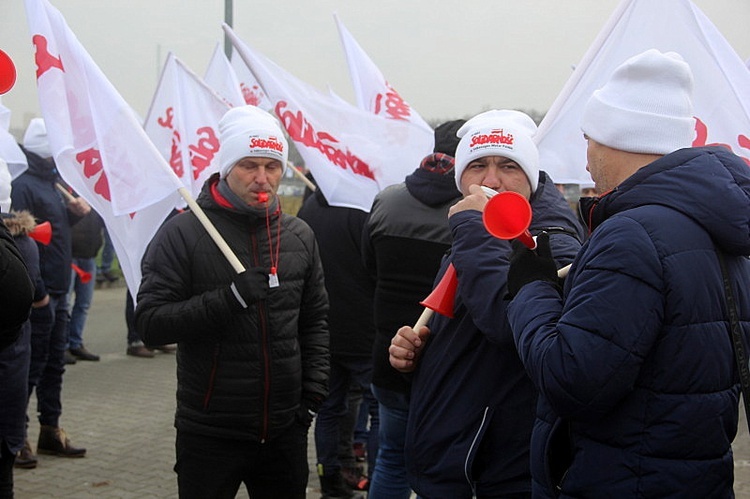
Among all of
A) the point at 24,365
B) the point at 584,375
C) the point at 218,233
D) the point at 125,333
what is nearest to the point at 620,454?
the point at 584,375

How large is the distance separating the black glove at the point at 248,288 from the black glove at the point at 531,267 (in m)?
1.28

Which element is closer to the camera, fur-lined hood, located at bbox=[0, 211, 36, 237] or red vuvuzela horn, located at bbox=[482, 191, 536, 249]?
red vuvuzela horn, located at bbox=[482, 191, 536, 249]

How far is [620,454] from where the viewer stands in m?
2.20

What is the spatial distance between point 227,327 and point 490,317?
1.28 meters

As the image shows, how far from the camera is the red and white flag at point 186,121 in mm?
5930

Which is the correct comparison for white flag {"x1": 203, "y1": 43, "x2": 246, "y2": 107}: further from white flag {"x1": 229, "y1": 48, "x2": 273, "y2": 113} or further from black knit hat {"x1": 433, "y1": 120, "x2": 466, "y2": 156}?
black knit hat {"x1": 433, "y1": 120, "x2": 466, "y2": 156}

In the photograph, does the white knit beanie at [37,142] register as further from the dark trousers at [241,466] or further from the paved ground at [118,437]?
the dark trousers at [241,466]

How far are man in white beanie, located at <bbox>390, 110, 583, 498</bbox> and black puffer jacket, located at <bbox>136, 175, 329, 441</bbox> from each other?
2.28 feet

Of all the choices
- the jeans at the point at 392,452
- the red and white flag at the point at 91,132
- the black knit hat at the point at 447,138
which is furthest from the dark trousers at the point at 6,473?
the black knit hat at the point at 447,138

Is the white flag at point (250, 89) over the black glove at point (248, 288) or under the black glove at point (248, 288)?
over

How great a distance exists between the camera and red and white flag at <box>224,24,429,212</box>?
211 inches

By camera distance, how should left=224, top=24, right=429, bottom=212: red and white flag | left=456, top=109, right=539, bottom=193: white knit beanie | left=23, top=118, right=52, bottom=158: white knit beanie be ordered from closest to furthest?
left=456, top=109, right=539, bottom=193: white knit beanie, left=224, top=24, right=429, bottom=212: red and white flag, left=23, top=118, right=52, bottom=158: white knit beanie

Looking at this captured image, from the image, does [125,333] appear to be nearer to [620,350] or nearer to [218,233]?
[218,233]

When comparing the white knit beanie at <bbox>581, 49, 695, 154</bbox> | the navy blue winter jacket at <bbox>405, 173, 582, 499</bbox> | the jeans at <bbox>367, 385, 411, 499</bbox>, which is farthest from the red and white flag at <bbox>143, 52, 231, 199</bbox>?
the white knit beanie at <bbox>581, 49, 695, 154</bbox>
